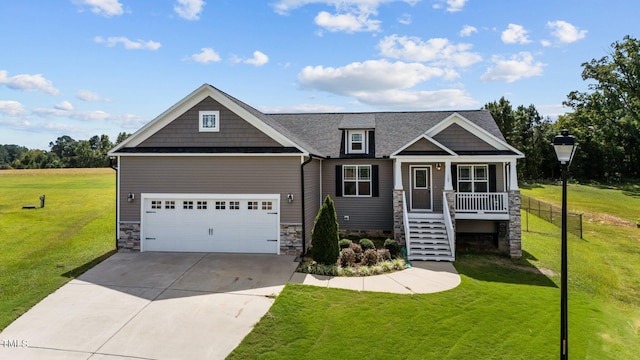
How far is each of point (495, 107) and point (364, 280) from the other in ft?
115

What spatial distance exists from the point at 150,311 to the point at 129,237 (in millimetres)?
6261

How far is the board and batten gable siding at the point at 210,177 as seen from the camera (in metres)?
13.1

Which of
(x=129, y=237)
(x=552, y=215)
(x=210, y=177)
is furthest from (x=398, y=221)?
(x=552, y=215)

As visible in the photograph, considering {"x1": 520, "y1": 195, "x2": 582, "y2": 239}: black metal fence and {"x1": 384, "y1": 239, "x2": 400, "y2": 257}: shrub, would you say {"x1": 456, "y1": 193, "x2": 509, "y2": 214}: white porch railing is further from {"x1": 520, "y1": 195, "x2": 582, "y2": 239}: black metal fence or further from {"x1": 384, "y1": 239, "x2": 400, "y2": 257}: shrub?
{"x1": 520, "y1": 195, "x2": 582, "y2": 239}: black metal fence

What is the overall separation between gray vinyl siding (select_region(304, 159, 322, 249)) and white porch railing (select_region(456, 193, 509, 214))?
6.15 m

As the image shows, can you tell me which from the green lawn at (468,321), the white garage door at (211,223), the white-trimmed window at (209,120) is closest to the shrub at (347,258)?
the green lawn at (468,321)

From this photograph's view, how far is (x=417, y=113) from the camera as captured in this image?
20.7m

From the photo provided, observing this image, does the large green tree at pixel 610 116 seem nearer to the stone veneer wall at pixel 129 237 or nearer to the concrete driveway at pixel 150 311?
the concrete driveway at pixel 150 311

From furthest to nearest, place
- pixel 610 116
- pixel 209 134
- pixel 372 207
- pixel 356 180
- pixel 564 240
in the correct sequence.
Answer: pixel 610 116, pixel 356 180, pixel 372 207, pixel 209 134, pixel 564 240

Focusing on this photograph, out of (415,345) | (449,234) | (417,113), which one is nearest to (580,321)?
(415,345)

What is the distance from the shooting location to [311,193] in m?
14.8

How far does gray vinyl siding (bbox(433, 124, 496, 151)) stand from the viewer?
15.0 meters

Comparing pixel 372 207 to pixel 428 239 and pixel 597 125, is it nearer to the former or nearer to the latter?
pixel 428 239

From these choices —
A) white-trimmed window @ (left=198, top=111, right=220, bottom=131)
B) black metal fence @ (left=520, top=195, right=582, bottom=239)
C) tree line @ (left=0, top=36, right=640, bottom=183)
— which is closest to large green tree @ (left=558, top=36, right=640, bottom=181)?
tree line @ (left=0, top=36, right=640, bottom=183)
